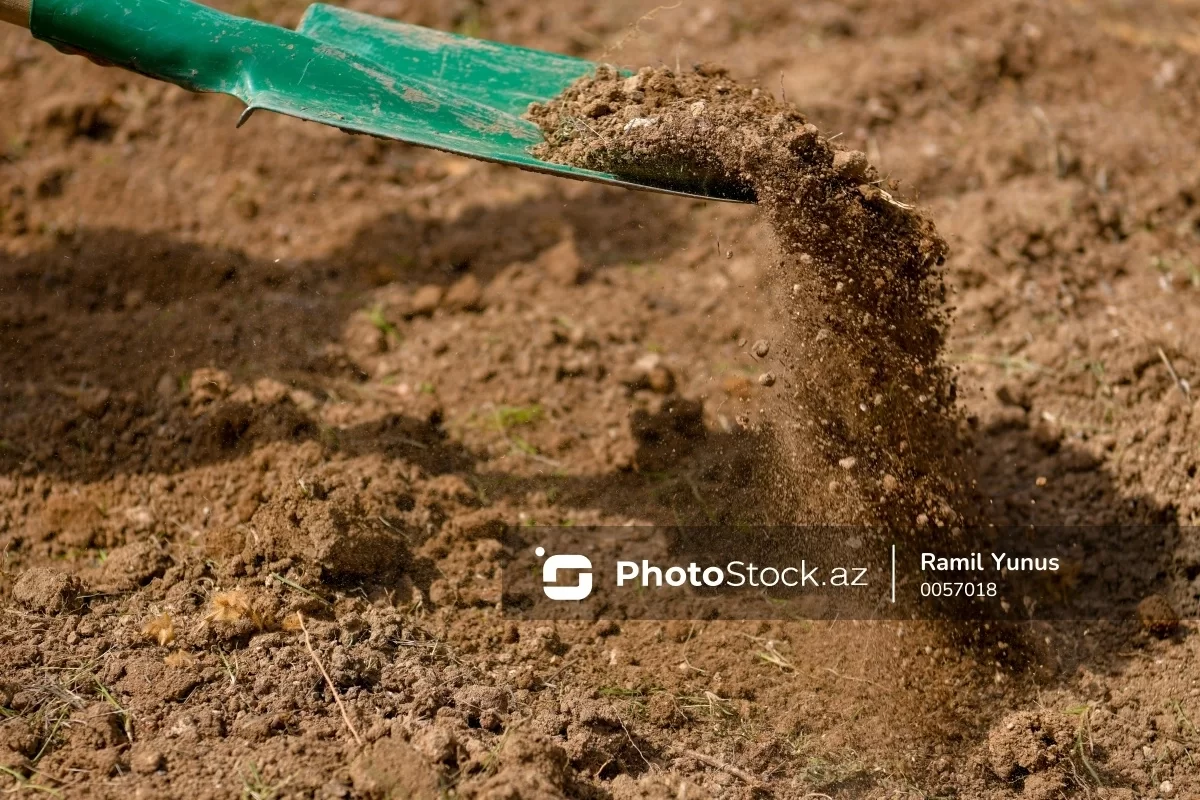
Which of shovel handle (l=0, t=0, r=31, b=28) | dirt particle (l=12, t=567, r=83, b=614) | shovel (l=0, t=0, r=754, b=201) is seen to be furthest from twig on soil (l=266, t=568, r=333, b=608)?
shovel handle (l=0, t=0, r=31, b=28)

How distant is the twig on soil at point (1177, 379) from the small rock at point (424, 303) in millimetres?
2267

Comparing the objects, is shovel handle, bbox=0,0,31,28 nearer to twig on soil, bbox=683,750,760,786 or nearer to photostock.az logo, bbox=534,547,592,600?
photostock.az logo, bbox=534,547,592,600

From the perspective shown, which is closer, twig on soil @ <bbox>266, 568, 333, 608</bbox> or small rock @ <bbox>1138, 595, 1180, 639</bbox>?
twig on soil @ <bbox>266, 568, 333, 608</bbox>

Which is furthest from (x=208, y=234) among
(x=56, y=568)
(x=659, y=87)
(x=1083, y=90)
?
(x=1083, y=90)

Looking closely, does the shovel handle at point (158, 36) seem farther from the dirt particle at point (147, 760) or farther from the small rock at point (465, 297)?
the dirt particle at point (147, 760)

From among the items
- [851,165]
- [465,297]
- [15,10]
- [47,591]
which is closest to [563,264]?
[465,297]

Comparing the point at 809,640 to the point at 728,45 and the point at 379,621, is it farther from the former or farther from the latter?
the point at 728,45

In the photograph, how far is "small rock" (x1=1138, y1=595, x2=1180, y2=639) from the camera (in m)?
2.90

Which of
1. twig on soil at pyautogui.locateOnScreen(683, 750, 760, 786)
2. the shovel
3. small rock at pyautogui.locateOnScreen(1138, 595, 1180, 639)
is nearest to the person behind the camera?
twig on soil at pyautogui.locateOnScreen(683, 750, 760, 786)

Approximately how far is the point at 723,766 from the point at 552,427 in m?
1.22

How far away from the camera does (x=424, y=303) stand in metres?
3.76

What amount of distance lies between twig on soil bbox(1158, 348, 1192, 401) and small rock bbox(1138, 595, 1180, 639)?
675 millimetres

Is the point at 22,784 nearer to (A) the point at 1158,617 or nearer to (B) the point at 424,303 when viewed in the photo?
(B) the point at 424,303

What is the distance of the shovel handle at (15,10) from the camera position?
2744 mm
